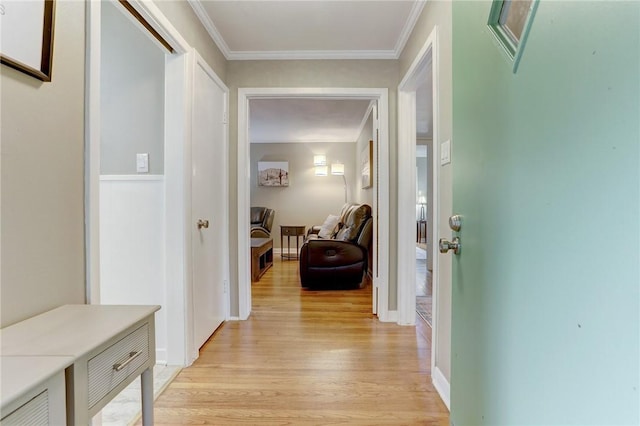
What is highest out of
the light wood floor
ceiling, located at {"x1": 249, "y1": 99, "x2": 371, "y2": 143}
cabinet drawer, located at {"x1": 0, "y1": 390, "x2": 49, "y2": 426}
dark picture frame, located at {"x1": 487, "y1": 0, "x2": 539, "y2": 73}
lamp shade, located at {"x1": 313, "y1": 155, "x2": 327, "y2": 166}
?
ceiling, located at {"x1": 249, "y1": 99, "x2": 371, "y2": 143}

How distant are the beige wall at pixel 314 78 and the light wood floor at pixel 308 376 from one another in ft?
1.67

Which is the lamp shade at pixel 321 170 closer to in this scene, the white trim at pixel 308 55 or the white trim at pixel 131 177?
the white trim at pixel 308 55

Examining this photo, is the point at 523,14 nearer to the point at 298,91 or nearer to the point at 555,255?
the point at 555,255

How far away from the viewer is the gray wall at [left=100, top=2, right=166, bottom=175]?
6.29 ft

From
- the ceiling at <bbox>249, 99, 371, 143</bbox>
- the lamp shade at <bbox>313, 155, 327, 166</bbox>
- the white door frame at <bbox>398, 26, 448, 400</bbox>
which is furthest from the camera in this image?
the lamp shade at <bbox>313, 155, 327, 166</bbox>

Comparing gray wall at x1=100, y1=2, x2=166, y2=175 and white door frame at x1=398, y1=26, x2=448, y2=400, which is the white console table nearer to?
gray wall at x1=100, y1=2, x2=166, y2=175

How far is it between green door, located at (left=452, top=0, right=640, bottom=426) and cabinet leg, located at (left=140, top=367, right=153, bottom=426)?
995 millimetres

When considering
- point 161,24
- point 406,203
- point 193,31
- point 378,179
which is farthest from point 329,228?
point 161,24

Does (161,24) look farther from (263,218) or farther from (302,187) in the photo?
(302,187)

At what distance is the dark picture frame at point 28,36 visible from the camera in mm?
797

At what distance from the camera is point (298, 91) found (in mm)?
2598

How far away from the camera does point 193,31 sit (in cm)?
199

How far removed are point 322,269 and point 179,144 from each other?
2205mm

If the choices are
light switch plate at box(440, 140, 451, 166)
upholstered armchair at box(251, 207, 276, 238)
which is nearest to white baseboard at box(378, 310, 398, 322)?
light switch plate at box(440, 140, 451, 166)
